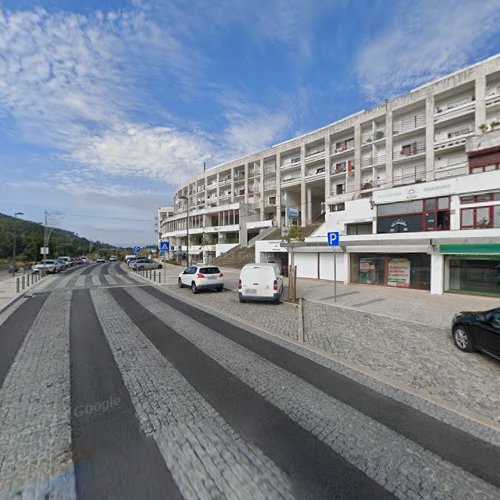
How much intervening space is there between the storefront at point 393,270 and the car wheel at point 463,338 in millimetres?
8547

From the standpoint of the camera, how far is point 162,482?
7.54 ft

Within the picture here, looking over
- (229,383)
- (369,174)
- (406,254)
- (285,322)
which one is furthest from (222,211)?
(229,383)

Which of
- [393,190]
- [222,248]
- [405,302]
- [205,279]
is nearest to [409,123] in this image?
[393,190]

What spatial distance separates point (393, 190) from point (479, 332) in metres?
12.2

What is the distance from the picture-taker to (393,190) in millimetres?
15445

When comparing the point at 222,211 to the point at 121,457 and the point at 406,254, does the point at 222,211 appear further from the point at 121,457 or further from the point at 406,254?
the point at 121,457

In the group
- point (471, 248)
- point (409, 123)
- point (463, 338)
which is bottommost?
point (463, 338)

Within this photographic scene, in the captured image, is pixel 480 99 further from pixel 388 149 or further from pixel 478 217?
pixel 478 217

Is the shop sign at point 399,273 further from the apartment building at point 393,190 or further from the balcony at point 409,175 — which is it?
the balcony at point 409,175

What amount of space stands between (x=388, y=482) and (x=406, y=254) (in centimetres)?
1377

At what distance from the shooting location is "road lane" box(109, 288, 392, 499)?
7.38 feet

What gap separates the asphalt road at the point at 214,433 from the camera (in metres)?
2.28

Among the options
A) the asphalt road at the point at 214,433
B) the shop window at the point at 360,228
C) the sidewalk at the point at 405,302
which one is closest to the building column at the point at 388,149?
the shop window at the point at 360,228

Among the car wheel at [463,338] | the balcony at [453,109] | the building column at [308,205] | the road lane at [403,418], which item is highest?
the balcony at [453,109]
